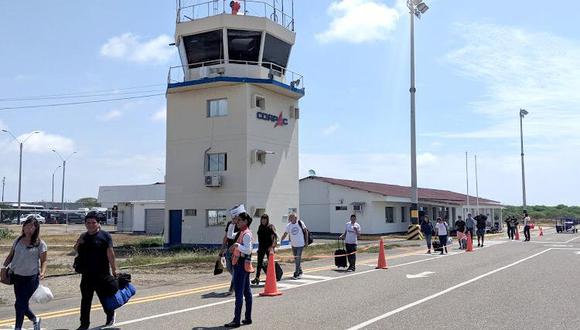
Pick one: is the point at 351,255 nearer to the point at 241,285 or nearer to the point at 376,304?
the point at 376,304

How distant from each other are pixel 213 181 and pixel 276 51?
804 centimetres

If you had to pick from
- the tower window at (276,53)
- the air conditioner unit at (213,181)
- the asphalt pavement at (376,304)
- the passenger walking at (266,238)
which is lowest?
the asphalt pavement at (376,304)

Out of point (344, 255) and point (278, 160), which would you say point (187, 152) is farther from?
point (344, 255)

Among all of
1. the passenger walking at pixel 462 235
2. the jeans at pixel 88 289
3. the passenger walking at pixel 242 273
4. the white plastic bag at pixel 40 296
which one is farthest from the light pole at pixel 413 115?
the white plastic bag at pixel 40 296

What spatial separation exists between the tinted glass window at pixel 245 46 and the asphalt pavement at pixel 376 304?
15.9 m

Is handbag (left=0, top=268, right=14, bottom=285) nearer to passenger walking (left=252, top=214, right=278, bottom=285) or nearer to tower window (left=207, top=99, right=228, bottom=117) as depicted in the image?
passenger walking (left=252, top=214, right=278, bottom=285)

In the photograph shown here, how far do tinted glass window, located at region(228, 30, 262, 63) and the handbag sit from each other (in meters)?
22.6

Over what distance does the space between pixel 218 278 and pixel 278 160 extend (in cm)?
1554

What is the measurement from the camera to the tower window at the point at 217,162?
2884 centimetres

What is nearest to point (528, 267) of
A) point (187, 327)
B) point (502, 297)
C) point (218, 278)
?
point (502, 297)

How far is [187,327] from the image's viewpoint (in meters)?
Result: 8.36

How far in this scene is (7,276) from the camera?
755 centimetres

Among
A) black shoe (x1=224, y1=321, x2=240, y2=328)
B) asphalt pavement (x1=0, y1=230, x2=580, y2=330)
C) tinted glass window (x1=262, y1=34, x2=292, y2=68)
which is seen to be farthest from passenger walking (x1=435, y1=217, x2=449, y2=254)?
black shoe (x1=224, y1=321, x2=240, y2=328)

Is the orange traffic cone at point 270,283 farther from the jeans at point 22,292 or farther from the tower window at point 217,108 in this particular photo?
the tower window at point 217,108
